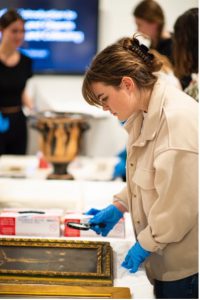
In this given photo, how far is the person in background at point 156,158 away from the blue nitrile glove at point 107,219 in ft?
0.56

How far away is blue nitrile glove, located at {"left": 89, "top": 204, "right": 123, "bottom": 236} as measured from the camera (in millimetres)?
1399

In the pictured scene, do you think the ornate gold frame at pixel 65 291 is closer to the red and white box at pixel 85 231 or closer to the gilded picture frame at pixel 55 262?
the gilded picture frame at pixel 55 262

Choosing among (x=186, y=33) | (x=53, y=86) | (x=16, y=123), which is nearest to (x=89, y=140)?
(x=53, y=86)

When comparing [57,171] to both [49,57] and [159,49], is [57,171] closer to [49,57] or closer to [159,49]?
[159,49]

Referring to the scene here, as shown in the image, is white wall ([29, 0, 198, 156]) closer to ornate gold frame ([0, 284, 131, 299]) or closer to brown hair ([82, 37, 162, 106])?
brown hair ([82, 37, 162, 106])

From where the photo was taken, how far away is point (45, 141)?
222cm

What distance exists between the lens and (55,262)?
1.18 metres

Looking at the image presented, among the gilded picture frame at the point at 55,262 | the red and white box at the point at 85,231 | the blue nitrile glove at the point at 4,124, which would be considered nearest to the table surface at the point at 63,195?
the red and white box at the point at 85,231

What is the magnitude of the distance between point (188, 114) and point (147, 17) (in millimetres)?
1827

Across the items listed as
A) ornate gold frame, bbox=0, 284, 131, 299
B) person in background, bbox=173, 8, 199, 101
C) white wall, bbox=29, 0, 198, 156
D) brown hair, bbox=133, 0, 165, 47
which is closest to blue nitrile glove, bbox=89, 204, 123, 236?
ornate gold frame, bbox=0, 284, 131, 299

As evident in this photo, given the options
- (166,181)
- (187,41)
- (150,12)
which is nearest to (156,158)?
(166,181)

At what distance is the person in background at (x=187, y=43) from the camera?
64.4 inches

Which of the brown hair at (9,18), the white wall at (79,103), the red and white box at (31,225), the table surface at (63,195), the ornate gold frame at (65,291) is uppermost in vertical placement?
the brown hair at (9,18)

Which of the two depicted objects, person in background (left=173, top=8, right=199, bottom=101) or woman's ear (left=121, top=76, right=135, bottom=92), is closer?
woman's ear (left=121, top=76, right=135, bottom=92)
